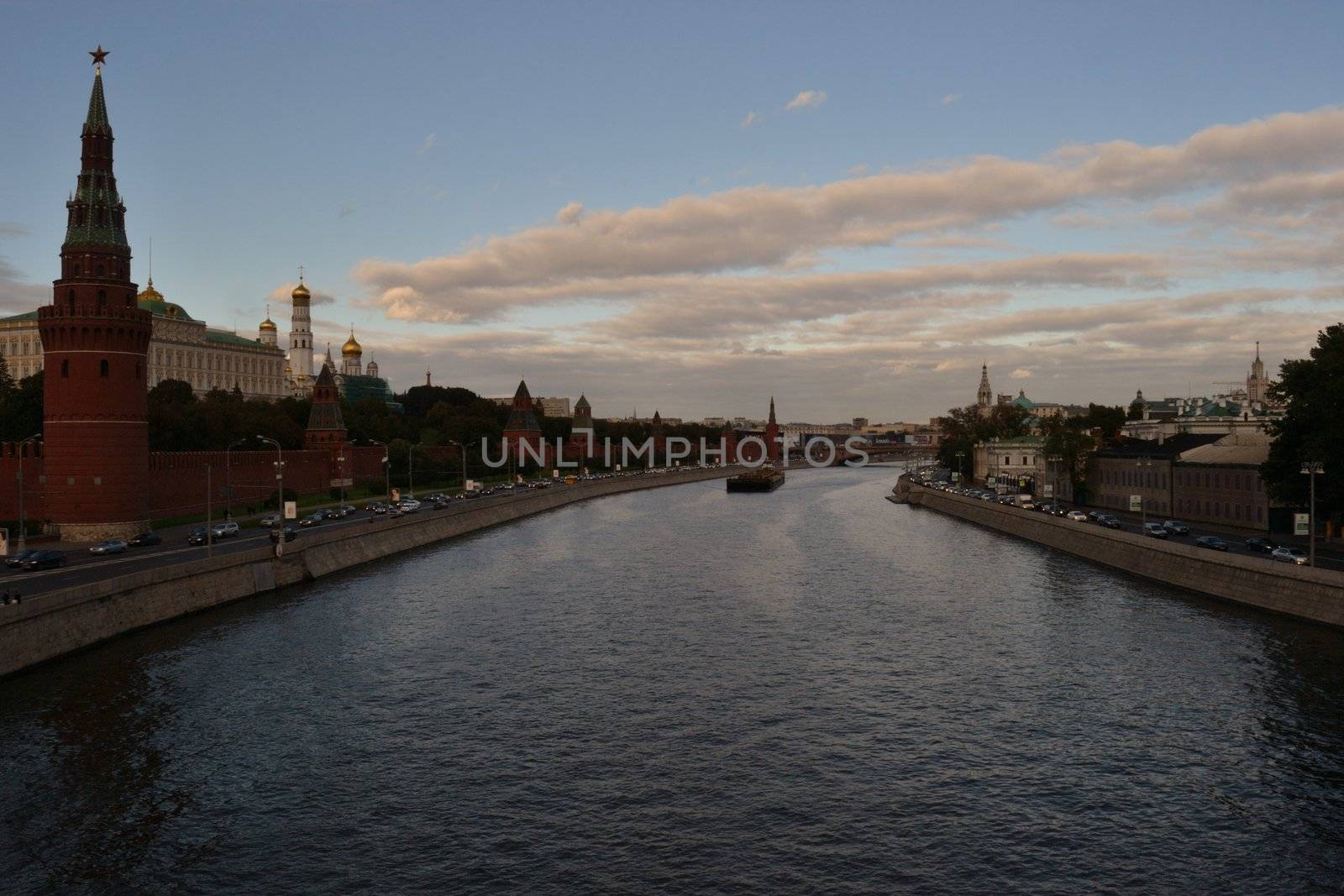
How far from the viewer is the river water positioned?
2300 cm

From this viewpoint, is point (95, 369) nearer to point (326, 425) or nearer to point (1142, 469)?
point (326, 425)

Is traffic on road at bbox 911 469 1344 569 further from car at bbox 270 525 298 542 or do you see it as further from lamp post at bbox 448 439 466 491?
lamp post at bbox 448 439 466 491

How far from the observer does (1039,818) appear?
82.9 feet

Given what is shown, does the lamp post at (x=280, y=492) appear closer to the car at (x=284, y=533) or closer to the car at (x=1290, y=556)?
the car at (x=284, y=533)

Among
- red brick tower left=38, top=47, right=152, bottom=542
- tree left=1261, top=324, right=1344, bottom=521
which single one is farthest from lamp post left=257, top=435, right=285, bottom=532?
tree left=1261, top=324, right=1344, bottom=521

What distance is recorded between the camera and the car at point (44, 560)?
169ft

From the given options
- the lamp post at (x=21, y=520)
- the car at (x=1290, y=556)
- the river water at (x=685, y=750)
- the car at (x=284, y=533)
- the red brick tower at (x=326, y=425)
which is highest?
the red brick tower at (x=326, y=425)

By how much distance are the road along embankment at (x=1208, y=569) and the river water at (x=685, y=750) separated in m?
1.57

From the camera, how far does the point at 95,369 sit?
224ft

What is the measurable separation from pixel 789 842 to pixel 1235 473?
67878 mm

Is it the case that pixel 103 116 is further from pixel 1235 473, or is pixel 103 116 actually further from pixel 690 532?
pixel 1235 473

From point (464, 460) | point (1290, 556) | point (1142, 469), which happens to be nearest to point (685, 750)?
point (1290, 556)

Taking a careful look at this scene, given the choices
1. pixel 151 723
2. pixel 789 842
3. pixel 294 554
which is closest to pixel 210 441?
pixel 294 554

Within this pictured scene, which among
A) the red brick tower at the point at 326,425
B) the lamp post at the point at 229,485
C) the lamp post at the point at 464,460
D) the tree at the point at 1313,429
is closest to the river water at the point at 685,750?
the tree at the point at 1313,429
